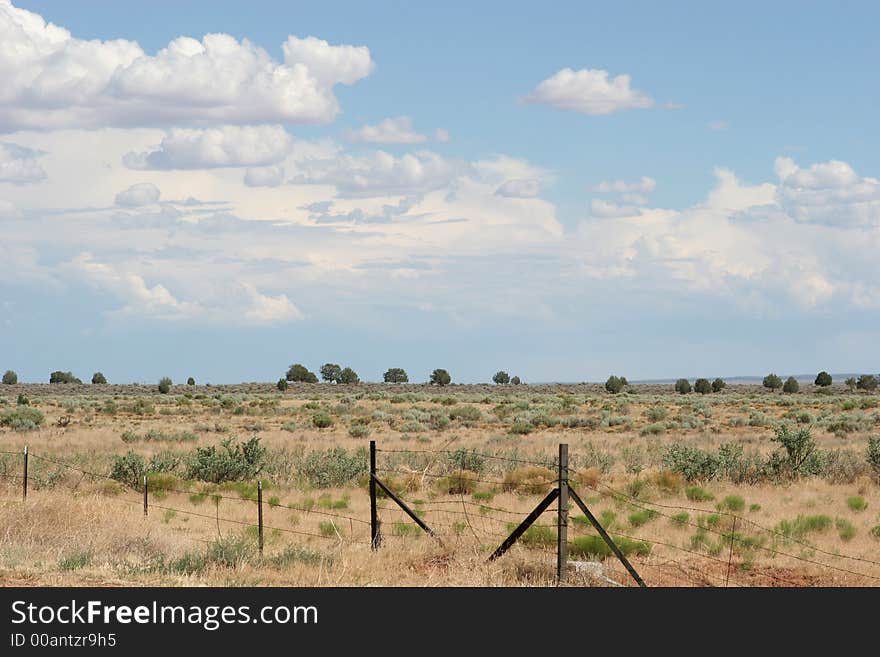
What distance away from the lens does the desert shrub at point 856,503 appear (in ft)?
74.8

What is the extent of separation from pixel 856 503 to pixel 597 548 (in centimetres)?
886

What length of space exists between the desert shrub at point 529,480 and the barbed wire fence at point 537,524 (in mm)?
37

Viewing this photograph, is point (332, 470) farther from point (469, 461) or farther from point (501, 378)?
point (501, 378)

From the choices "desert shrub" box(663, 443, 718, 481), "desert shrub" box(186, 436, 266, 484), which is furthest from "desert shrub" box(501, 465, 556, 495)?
"desert shrub" box(186, 436, 266, 484)

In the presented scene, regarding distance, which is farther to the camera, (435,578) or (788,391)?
(788,391)

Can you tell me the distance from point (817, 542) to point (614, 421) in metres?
35.3

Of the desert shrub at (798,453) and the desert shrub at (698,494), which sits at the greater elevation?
the desert shrub at (798,453)

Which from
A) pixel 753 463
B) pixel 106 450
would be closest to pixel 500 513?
pixel 753 463

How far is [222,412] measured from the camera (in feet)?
212

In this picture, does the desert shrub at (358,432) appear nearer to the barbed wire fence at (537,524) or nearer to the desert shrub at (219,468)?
the barbed wire fence at (537,524)

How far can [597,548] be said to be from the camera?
688 inches

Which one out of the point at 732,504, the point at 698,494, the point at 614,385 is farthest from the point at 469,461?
the point at 614,385

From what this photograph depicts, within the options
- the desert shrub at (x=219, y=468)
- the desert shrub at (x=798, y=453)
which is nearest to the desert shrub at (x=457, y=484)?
the desert shrub at (x=219, y=468)
